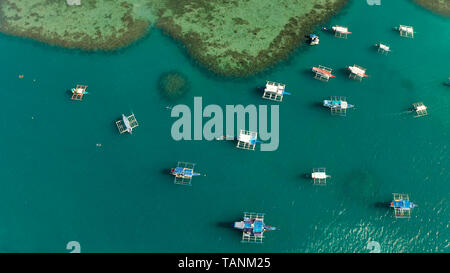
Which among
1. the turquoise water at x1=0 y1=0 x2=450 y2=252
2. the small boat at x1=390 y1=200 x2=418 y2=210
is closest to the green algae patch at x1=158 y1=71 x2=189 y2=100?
the turquoise water at x1=0 y1=0 x2=450 y2=252

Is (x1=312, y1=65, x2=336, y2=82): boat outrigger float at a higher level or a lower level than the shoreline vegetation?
lower

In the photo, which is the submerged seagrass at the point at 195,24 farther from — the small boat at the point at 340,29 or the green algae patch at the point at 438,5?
the green algae patch at the point at 438,5

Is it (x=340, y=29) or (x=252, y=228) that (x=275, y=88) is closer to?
(x=340, y=29)

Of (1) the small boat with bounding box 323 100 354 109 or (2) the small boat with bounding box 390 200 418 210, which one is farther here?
(1) the small boat with bounding box 323 100 354 109

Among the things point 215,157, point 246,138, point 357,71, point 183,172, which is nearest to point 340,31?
point 357,71

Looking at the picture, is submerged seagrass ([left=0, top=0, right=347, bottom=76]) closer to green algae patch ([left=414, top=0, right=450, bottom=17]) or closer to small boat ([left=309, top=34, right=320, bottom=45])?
small boat ([left=309, top=34, right=320, bottom=45])

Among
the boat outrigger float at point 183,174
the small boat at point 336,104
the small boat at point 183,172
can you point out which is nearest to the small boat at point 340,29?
the small boat at point 336,104

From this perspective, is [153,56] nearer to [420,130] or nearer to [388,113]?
[388,113]

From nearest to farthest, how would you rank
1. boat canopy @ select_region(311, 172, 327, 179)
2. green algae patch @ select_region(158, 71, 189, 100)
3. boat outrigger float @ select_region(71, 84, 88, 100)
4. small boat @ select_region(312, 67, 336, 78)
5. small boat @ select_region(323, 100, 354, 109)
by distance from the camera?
boat canopy @ select_region(311, 172, 327, 179), small boat @ select_region(323, 100, 354, 109), boat outrigger float @ select_region(71, 84, 88, 100), green algae patch @ select_region(158, 71, 189, 100), small boat @ select_region(312, 67, 336, 78)
